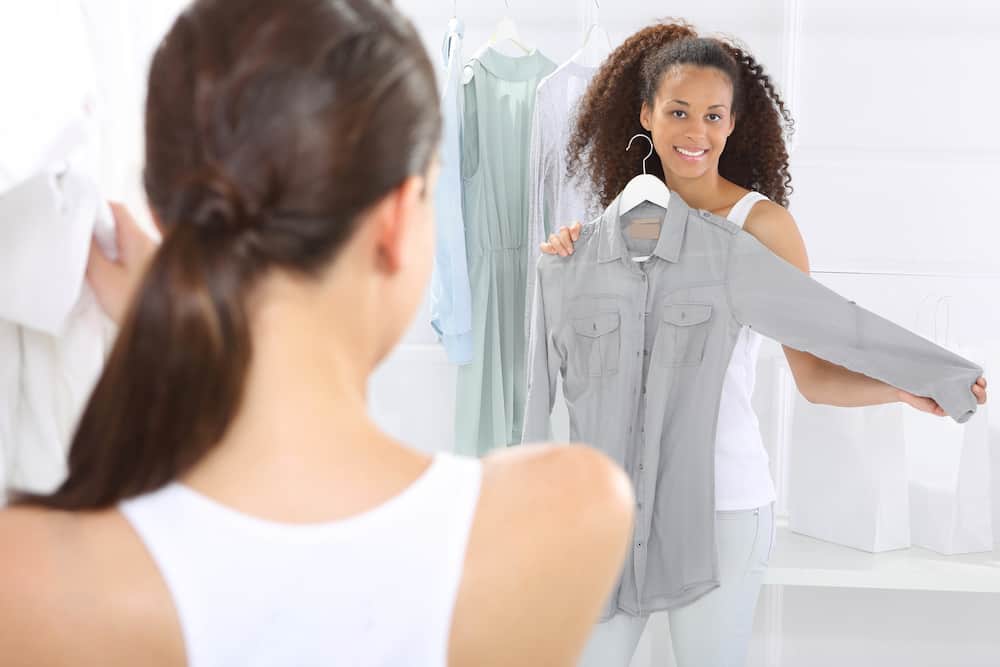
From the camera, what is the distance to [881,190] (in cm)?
182

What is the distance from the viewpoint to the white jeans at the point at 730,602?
1.55 m

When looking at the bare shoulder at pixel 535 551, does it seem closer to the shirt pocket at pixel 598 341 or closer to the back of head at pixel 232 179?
the back of head at pixel 232 179

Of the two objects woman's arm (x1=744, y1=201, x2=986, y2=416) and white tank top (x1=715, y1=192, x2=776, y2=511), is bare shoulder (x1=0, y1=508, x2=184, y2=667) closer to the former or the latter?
white tank top (x1=715, y1=192, x2=776, y2=511)

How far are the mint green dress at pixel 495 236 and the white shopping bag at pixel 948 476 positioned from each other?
720 millimetres

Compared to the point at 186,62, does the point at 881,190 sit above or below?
below

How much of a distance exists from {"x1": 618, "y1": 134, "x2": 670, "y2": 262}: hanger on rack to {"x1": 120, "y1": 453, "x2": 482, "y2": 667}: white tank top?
3.64 feet

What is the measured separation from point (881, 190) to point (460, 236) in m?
0.75

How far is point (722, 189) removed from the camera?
168 centimetres

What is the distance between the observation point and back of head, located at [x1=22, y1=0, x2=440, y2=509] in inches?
20.6

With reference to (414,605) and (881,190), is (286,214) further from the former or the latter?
(881,190)

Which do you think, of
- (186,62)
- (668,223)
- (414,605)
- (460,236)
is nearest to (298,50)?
(186,62)

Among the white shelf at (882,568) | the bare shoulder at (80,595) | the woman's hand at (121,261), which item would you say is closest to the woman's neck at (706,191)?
the white shelf at (882,568)

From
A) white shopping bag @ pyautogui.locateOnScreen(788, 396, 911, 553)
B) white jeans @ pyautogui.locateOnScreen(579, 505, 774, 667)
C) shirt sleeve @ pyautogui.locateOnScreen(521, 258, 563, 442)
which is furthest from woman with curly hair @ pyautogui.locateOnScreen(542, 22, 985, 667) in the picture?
white shopping bag @ pyautogui.locateOnScreen(788, 396, 911, 553)

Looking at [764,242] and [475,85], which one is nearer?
[764,242]
